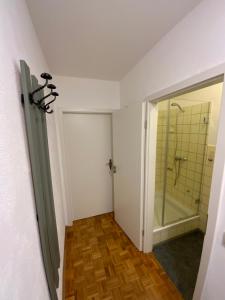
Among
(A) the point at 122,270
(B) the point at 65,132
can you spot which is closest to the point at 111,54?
(B) the point at 65,132

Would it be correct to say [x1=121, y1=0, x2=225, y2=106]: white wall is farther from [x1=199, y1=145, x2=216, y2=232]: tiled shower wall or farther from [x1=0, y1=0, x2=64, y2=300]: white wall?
[x1=199, y1=145, x2=216, y2=232]: tiled shower wall

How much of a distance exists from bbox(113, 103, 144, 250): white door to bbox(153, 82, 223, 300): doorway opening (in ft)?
1.17

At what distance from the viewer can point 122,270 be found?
153 cm

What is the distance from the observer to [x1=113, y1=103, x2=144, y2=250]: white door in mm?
1601

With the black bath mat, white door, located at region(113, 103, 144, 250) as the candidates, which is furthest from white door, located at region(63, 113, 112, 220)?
the black bath mat

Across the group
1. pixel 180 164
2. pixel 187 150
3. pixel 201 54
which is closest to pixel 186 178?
pixel 180 164

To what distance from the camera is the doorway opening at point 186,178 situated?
5.61 feet

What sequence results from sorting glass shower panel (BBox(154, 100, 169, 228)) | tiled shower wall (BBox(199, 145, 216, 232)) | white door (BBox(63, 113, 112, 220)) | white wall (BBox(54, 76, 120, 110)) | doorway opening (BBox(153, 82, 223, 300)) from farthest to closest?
glass shower panel (BBox(154, 100, 169, 228)), white door (BBox(63, 113, 112, 220)), white wall (BBox(54, 76, 120, 110)), tiled shower wall (BBox(199, 145, 216, 232)), doorway opening (BBox(153, 82, 223, 300))

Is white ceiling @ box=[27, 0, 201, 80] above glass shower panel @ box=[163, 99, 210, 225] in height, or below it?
above

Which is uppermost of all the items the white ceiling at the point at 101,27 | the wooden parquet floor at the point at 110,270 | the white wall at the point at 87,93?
the white ceiling at the point at 101,27

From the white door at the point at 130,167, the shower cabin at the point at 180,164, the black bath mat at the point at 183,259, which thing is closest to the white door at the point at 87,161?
the white door at the point at 130,167

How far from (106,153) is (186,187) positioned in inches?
58.3

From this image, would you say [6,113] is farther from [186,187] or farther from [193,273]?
[186,187]

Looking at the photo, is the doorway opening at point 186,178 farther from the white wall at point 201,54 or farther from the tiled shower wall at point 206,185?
the white wall at point 201,54
